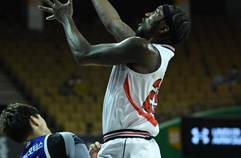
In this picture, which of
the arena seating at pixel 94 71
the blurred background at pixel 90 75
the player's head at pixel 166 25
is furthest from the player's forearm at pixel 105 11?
the arena seating at pixel 94 71

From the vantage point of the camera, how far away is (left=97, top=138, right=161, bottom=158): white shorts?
8.16 ft

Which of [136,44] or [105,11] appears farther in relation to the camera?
[105,11]

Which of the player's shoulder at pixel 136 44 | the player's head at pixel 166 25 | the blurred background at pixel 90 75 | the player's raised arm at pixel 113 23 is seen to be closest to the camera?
the player's shoulder at pixel 136 44

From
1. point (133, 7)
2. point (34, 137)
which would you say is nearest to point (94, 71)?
point (133, 7)

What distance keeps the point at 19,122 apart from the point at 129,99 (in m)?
0.68

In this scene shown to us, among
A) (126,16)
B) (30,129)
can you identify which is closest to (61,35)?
(126,16)

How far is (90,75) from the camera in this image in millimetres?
13148

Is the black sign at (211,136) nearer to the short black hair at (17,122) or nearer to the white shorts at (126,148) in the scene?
the white shorts at (126,148)

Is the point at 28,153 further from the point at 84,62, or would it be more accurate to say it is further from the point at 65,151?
the point at 84,62

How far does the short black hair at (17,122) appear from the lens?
2.39m

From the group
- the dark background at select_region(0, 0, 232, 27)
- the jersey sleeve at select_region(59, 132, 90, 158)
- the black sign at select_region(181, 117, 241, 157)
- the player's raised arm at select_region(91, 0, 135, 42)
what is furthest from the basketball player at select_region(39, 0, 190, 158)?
the dark background at select_region(0, 0, 232, 27)

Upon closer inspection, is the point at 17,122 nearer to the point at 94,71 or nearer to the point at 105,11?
the point at 105,11

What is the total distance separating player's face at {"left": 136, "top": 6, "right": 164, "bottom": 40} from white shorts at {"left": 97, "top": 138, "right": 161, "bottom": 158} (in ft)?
2.27

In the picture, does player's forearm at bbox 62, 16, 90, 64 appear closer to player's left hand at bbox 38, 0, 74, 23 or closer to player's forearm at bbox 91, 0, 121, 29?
player's left hand at bbox 38, 0, 74, 23
